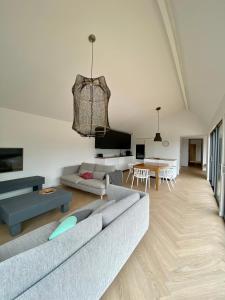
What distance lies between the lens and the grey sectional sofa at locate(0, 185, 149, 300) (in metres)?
0.81

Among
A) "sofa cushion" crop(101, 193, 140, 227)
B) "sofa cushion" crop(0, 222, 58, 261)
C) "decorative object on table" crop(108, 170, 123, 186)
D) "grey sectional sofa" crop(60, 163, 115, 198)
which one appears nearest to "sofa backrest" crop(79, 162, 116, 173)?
"grey sectional sofa" crop(60, 163, 115, 198)

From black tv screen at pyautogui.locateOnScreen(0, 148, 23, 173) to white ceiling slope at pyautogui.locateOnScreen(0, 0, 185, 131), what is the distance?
114 cm

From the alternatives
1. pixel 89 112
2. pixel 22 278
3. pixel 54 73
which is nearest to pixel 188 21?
pixel 89 112

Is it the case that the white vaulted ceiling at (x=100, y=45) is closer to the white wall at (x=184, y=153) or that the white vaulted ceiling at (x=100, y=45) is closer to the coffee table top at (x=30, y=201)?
the coffee table top at (x=30, y=201)

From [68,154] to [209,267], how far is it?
4738mm

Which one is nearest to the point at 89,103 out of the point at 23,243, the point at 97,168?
the point at 23,243

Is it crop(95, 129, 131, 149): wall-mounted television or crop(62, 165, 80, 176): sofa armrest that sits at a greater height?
crop(95, 129, 131, 149): wall-mounted television

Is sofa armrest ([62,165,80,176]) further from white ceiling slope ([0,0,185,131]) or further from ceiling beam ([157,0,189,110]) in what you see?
ceiling beam ([157,0,189,110])

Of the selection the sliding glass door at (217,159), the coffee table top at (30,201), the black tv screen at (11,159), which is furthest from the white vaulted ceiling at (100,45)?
the coffee table top at (30,201)

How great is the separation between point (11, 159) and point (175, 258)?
418 centimetres

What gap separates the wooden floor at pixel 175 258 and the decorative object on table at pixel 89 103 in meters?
1.78

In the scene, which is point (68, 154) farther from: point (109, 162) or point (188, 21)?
point (188, 21)

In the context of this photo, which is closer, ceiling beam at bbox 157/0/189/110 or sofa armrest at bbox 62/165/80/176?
ceiling beam at bbox 157/0/189/110

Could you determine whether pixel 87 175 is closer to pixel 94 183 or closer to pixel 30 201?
pixel 94 183
